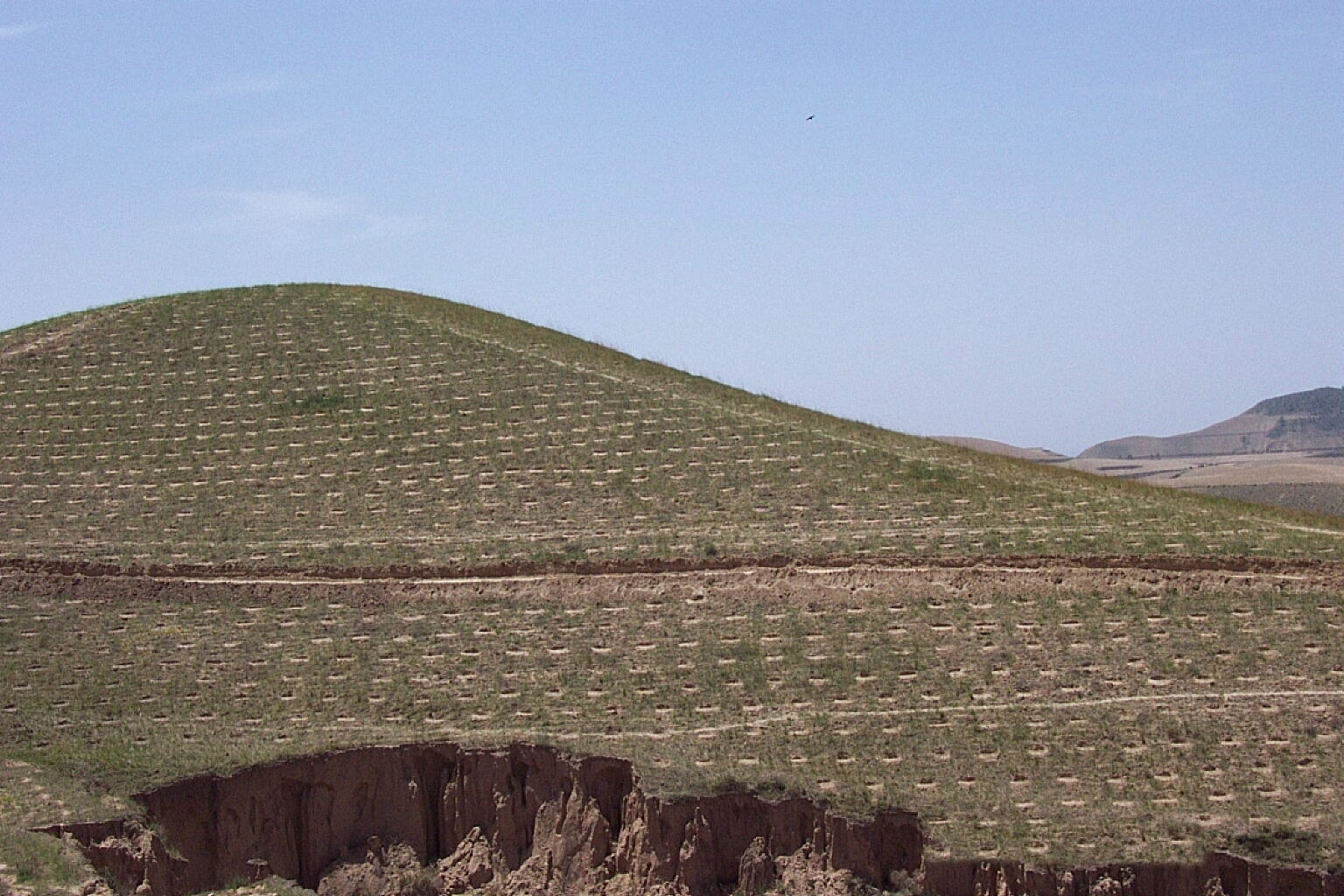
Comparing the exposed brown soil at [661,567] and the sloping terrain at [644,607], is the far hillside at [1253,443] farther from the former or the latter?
the exposed brown soil at [661,567]

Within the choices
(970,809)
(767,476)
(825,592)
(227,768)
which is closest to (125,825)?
(227,768)

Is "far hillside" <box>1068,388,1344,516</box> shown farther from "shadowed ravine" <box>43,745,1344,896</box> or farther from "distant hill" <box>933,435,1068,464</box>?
"shadowed ravine" <box>43,745,1344,896</box>

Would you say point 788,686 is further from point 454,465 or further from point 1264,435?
point 1264,435

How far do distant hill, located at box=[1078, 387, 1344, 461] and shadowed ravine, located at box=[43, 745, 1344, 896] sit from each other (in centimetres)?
14015

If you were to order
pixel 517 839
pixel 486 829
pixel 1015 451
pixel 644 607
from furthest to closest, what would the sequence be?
pixel 1015 451 → pixel 644 607 → pixel 486 829 → pixel 517 839

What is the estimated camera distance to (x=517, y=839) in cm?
2339

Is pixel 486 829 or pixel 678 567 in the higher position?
pixel 678 567

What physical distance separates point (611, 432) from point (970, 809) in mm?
19781

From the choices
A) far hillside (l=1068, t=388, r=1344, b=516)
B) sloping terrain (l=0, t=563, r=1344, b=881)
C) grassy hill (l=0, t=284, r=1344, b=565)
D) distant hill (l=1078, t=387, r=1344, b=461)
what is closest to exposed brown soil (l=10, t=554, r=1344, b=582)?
sloping terrain (l=0, t=563, r=1344, b=881)

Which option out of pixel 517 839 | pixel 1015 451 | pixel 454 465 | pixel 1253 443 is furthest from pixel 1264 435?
pixel 517 839

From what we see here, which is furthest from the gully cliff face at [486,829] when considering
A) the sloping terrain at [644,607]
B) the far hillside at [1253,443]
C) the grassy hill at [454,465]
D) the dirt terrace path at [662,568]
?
the far hillside at [1253,443]

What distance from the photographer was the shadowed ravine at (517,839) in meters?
20.5

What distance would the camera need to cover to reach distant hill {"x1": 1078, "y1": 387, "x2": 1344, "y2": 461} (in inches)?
6240

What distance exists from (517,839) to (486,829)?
1.71 feet
